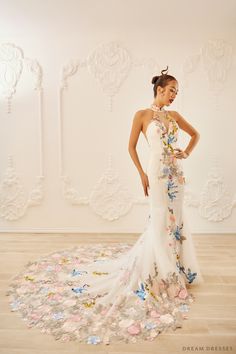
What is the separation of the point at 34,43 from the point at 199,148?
278 centimetres

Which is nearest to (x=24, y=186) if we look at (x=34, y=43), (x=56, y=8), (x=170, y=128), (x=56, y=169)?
(x=56, y=169)

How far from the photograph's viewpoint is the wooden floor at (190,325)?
2.10 meters

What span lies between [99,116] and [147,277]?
273cm

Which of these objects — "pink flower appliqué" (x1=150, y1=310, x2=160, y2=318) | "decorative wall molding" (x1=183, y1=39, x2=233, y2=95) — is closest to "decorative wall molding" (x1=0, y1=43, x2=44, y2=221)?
"decorative wall molding" (x1=183, y1=39, x2=233, y2=95)

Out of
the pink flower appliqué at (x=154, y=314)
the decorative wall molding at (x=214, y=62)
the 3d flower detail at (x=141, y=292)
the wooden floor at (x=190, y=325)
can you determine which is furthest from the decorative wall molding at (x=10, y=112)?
the pink flower appliqué at (x=154, y=314)

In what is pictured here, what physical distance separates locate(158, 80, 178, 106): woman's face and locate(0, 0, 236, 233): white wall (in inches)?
75.6

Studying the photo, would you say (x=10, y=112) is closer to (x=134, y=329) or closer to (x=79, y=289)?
(x=79, y=289)

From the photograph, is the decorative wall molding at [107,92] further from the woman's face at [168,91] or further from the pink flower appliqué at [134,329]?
the pink flower appliqué at [134,329]

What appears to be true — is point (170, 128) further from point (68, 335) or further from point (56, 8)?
point (56, 8)

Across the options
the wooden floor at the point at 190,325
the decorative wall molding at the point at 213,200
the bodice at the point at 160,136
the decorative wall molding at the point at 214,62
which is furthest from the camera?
the decorative wall molding at the point at 213,200

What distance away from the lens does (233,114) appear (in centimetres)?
486

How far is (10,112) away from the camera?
16.0 ft

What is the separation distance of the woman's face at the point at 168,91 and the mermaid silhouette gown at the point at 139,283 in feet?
0.55

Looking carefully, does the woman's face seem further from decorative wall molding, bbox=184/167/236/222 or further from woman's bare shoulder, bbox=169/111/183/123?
decorative wall molding, bbox=184/167/236/222
